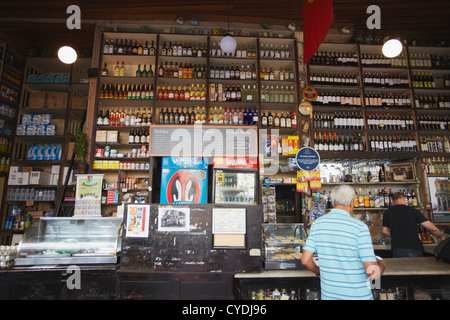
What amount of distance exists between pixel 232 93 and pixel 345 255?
399cm

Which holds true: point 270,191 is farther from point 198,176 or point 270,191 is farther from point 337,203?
point 337,203

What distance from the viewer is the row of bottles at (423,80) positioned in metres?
5.39

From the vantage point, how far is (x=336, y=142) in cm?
507

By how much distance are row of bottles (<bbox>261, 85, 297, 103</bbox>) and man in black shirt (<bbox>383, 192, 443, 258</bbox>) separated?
279 cm

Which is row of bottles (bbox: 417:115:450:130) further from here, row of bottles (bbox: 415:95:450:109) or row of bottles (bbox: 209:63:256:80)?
row of bottles (bbox: 209:63:256:80)

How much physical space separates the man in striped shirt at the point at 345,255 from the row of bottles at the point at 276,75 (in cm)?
390

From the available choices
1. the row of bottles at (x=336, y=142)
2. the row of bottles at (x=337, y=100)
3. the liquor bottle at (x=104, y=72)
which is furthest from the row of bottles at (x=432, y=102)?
the liquor bottle at (x=104, y=72)

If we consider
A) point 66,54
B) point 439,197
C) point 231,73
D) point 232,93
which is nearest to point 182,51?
point 231,73

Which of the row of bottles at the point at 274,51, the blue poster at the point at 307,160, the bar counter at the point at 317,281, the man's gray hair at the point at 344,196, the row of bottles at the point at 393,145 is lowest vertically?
the bar counter at the point at 317,281

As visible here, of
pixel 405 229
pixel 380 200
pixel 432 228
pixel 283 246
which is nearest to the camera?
pixel 283 246

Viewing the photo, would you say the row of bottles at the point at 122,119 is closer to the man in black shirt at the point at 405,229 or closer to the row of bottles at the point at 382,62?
the man in black shirt at the point at 405,229

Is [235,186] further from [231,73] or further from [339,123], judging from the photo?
[339,123]

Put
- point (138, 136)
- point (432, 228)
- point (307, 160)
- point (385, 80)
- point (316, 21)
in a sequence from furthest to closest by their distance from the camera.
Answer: point (385, 80) < point (138, 136) < point (307, 160) < point (316, 21) < point (432, 228)
